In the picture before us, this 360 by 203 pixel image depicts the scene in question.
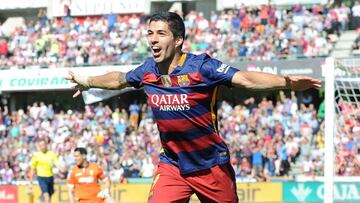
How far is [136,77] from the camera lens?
723 centimetres

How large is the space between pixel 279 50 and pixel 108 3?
8.25m

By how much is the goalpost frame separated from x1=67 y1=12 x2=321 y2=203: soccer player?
372 centimetres

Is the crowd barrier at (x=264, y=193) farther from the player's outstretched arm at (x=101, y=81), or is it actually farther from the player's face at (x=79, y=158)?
the player's outstretched arm at (x=101, y=81)

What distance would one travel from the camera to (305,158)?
854 inches

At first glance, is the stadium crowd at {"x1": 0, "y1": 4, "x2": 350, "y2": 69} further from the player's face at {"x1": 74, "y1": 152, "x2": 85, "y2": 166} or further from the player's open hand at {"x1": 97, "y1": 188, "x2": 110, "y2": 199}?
the player's open hand at {"x1": 97, "y1": 188, "x2": 110, "y2": 199}

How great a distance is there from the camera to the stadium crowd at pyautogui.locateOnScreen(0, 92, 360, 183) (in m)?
22.1

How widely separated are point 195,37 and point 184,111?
20.0 meters

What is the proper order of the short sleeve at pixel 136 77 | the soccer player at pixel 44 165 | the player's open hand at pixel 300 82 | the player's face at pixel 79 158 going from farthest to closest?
1. the soccer player at pixel 44 165
2. the player's face at pixel 79 158
3. the short sleeve at pixel 136 77
4. the player's open hand at pixel 300 82

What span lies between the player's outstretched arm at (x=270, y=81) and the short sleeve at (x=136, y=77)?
865mm

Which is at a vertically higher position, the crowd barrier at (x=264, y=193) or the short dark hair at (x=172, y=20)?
the short dark hair at (x=172, y=20)

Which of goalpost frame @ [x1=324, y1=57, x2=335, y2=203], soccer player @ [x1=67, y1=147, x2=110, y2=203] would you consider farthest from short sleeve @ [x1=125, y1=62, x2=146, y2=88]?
soccer player @ [x1=67, y1=147, x2=110, y2=203]

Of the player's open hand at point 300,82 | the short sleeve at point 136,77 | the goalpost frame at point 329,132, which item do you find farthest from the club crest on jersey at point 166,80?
the goalpost frame at point 329,132

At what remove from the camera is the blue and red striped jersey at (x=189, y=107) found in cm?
689

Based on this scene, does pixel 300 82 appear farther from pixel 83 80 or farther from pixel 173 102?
pixel 83 80
